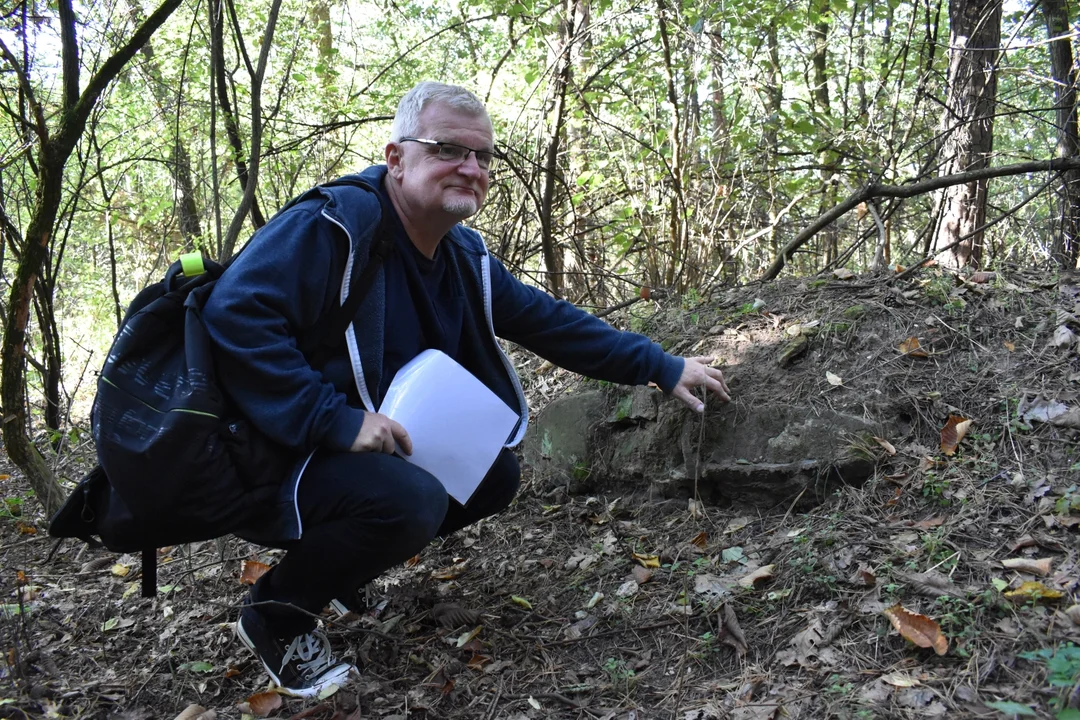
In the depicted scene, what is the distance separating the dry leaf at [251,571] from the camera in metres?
3.29

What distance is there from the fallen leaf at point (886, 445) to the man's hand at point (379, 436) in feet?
5.85

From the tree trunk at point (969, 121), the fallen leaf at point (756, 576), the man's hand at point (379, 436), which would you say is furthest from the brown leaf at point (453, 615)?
the tree trunk at point (969, 121)

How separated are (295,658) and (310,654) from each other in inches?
1.9

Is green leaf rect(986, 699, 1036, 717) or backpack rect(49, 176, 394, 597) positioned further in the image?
backpack rect(49, 176, 394, 597)

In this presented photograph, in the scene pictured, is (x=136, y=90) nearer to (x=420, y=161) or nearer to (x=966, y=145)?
(x=420, y=161)

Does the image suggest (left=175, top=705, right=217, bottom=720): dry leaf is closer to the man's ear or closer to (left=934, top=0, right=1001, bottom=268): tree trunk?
the man's ear

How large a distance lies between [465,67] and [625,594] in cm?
727

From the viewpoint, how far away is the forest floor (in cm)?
208

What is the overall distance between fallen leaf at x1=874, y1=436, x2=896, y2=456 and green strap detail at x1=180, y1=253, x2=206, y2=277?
97.2 inches

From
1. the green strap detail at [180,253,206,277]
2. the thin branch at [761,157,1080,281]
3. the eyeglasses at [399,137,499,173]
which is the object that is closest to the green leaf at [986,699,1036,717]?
the eyeglasses at [399,137,499,173]

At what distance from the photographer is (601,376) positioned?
310 centimetres

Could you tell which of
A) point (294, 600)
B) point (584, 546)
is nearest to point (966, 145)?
point (584, 546)

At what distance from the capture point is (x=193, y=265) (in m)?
2.30

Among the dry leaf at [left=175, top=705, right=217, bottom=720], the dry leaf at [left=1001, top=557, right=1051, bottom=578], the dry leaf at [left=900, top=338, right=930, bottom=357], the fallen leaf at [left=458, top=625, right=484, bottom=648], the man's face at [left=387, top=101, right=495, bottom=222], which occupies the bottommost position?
the dry leaf at [left=175, top=705, right=217, bottom=720]
